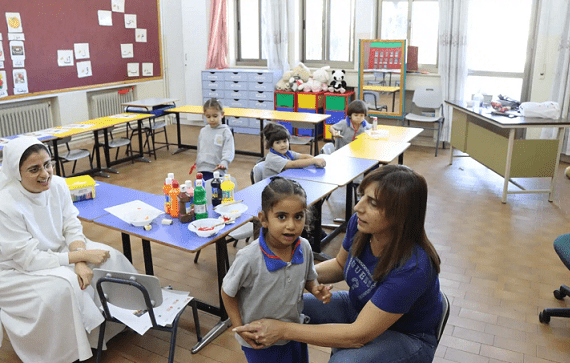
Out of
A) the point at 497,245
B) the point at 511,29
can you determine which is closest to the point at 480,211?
the point at 497,245

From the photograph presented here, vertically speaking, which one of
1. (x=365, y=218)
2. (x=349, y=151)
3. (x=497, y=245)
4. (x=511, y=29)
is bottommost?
(x=497, y=245)

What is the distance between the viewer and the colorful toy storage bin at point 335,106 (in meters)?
8.01

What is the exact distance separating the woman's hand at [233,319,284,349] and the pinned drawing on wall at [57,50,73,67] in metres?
6.64

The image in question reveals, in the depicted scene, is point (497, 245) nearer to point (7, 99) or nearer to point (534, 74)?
point (534, 74)

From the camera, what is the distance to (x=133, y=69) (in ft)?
27.8

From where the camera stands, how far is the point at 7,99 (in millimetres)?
6590

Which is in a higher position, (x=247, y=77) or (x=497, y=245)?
(x=247, y=77)

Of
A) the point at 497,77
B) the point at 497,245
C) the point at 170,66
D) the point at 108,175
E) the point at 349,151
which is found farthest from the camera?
the point at 170,66

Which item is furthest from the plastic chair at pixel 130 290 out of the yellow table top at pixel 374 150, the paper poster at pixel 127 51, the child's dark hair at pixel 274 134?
the paper poster at pixel 127 51

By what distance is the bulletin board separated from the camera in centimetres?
657

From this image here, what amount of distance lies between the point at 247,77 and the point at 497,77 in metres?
4.13

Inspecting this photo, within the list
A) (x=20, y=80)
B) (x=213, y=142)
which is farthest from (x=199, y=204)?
(x=20, y=80)

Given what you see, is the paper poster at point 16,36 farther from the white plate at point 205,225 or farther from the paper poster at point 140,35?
the white plate at point 205,225

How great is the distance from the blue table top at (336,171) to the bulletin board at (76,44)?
4716mm
